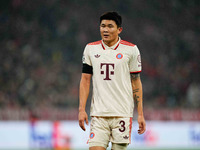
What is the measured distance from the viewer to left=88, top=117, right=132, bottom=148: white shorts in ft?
14.9

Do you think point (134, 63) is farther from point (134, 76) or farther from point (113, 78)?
point (113, 78)

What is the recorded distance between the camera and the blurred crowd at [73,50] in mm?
16422

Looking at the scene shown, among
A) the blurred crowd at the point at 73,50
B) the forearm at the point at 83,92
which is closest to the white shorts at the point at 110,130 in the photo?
the forearm at the point at 83,92

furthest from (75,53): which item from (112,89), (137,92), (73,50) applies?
(112,89)

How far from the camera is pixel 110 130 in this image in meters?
Result: 4.66

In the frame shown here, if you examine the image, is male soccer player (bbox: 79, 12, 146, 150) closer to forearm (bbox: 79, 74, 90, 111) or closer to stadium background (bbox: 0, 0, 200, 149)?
forearm (bbox: 79, 74, 90, 111)

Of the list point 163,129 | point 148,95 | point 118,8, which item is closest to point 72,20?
point 118,8

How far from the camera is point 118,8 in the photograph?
21297mm

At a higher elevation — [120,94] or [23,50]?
[23,50]

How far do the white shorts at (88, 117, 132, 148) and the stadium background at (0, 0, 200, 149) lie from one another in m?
9.58

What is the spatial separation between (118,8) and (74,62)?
14.2 feet

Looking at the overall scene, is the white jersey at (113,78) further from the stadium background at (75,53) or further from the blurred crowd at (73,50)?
the blurred crowd at (73,50)

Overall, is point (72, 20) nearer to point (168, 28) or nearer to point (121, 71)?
point (168, 28)

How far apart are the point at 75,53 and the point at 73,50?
180 millimetres
